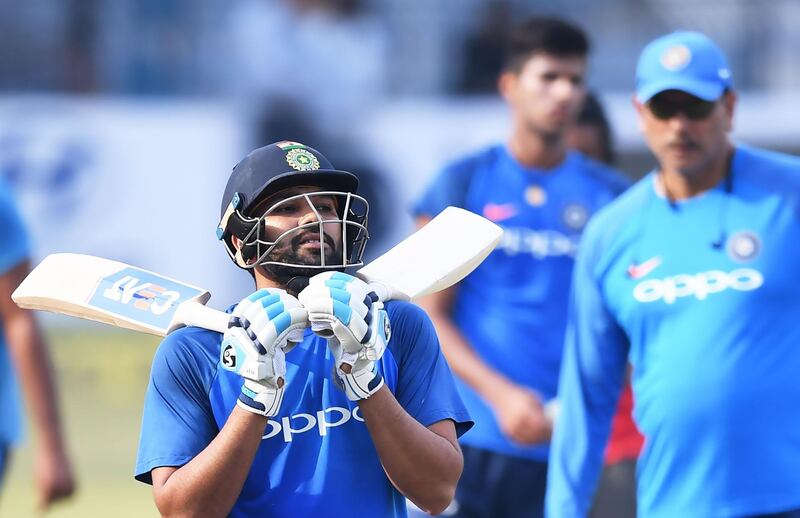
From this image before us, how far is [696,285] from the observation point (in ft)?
12.5

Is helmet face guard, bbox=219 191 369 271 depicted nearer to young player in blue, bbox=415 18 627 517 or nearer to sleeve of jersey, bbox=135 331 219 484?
sleeve of jersey, bbox=135 331 219 484

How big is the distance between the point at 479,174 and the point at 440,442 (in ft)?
9.40

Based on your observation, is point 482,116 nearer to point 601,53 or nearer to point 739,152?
point 601,53

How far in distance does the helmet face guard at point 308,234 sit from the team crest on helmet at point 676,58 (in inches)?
60.2

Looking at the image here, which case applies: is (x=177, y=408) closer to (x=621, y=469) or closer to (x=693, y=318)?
(x=693, y=318)

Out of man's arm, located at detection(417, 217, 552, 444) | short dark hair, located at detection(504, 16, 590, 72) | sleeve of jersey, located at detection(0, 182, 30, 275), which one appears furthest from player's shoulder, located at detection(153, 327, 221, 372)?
short dark hair, located at detection(504, 16, 590, 72)

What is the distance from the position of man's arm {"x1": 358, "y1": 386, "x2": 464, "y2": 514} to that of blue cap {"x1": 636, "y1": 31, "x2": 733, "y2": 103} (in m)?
1.63

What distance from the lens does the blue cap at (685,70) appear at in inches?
154

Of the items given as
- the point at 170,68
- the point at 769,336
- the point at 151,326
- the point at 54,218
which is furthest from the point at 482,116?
the point at 151,326

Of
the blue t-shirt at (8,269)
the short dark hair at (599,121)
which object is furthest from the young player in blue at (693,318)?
the short dark hair at (599,121)

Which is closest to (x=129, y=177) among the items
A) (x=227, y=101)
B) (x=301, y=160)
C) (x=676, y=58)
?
(x=227, y=101)

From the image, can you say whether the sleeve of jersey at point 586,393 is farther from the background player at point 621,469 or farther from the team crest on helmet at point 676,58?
the background player at point 621,469

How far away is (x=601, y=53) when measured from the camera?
41.3 feet

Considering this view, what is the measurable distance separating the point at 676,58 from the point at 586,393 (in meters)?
1.03
